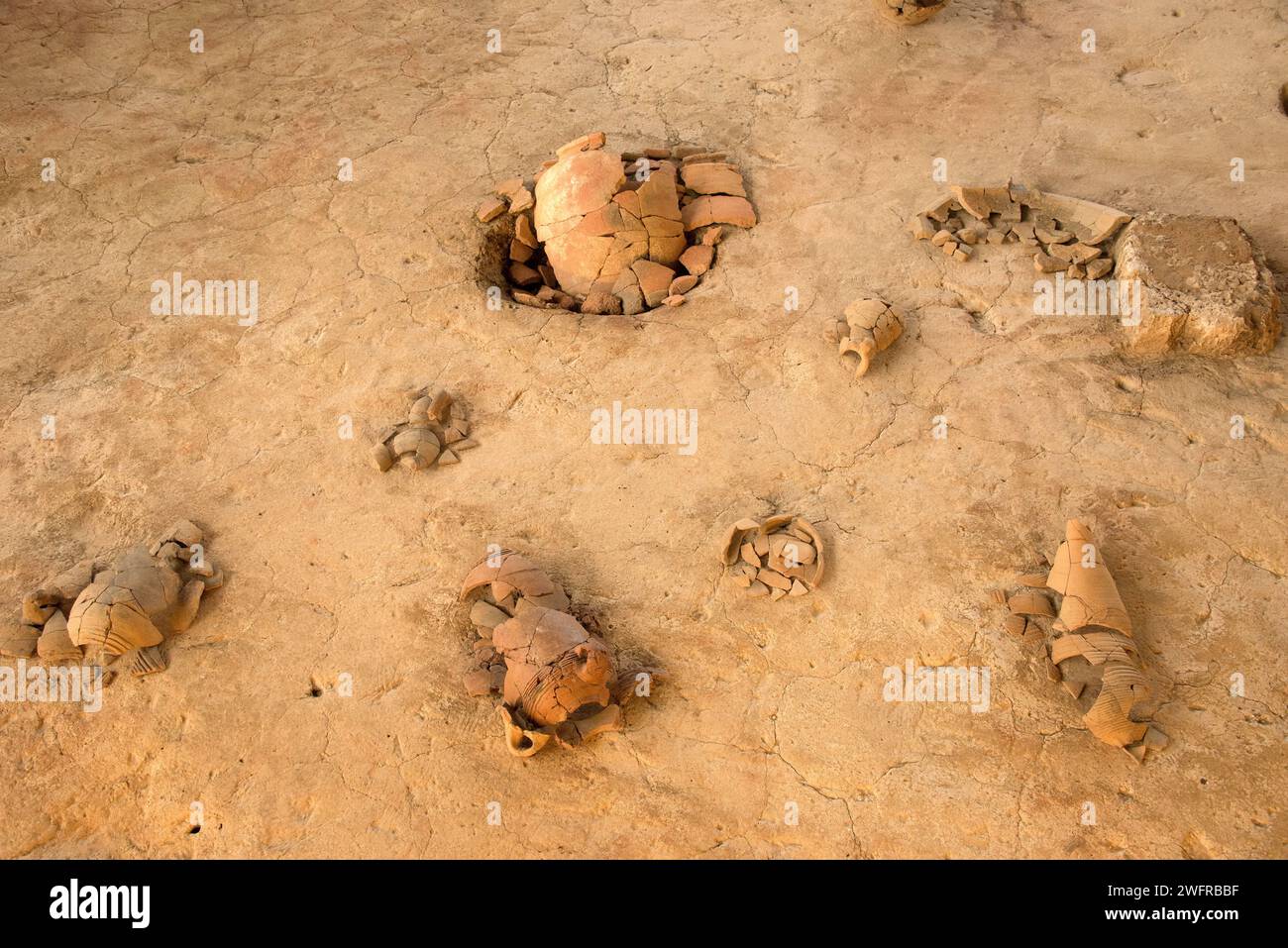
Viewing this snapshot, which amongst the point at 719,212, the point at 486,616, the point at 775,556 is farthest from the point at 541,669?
the point at 719,212

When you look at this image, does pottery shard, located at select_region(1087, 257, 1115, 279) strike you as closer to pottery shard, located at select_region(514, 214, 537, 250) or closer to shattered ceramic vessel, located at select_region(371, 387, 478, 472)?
pottery shard, located at select_region(514, 214, 537, 250)

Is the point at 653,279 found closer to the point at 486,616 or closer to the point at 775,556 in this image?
the point at 775,556

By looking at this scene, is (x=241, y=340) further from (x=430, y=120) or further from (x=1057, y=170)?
(x=1057, y=170)

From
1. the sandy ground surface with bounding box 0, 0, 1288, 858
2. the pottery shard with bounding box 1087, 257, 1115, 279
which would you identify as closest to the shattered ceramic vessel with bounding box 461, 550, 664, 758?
the sandy ground surface with bounding box 0, 0, 1288, 858
